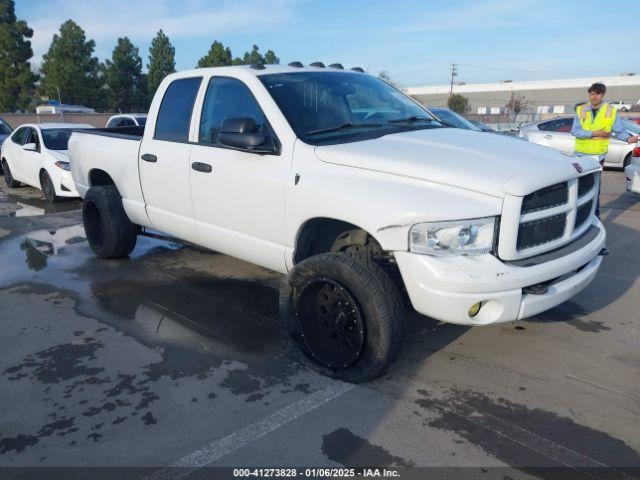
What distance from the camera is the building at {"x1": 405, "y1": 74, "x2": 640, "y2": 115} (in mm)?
64250

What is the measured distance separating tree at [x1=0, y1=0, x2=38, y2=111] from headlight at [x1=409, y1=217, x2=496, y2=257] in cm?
3564

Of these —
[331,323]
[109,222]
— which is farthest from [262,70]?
[109,222]

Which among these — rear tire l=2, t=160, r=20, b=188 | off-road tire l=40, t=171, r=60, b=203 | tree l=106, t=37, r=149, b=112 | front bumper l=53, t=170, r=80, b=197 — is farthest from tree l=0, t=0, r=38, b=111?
front bumper l=53, t=170, r=80, b=197

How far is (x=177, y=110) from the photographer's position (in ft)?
15.8

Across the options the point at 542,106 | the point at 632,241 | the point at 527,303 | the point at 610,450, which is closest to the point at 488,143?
the point at 527,303

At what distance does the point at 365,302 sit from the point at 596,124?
5.28m

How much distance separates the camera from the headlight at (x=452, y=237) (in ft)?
9.62

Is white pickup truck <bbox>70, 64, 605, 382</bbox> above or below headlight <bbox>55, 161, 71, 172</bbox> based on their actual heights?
above

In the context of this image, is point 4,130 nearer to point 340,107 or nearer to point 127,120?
point 127,120

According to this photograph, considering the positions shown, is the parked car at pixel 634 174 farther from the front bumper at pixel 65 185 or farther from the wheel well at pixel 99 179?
the front bumper at pixel 65 185

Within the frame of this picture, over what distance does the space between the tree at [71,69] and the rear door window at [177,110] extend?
3143 centimetres

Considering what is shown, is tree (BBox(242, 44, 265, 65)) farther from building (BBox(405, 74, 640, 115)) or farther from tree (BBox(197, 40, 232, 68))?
building (BBox(405, 74, 640, 115))

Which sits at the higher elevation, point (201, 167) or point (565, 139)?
point (201, 167)

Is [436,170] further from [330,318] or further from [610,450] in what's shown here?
[610,450]
